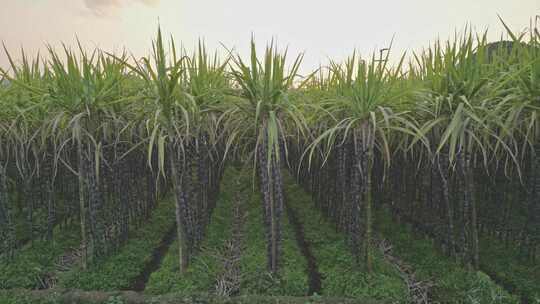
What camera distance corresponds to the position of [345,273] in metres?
2.80

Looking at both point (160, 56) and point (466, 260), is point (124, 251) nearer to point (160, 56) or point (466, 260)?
point (160, 56)

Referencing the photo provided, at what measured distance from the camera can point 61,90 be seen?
2707 mm

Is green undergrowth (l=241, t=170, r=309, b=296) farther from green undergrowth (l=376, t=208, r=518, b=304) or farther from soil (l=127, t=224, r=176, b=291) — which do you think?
green undergrowth (l=376, t=208, r=518, b=304)

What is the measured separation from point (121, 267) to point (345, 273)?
1.87 meters

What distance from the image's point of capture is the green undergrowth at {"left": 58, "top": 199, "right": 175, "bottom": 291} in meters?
2.75

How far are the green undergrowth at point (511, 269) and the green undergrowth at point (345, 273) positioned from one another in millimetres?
859

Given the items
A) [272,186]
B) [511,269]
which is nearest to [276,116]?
[272,186]

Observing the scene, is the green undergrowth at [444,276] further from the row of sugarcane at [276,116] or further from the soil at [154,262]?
the soil at [154,262]

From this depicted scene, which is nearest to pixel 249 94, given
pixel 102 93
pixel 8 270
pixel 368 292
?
pixel 102 93

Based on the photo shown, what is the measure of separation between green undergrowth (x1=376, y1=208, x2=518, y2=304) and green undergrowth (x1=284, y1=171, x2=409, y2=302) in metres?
0.29

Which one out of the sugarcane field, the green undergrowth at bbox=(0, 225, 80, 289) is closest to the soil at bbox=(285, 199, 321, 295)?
the sugarcane field

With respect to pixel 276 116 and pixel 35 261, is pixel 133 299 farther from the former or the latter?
pixel 276 116

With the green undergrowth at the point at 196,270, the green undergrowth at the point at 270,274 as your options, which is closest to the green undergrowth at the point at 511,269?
the green undergrowth at the point at 270,274

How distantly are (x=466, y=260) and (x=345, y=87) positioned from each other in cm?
169
